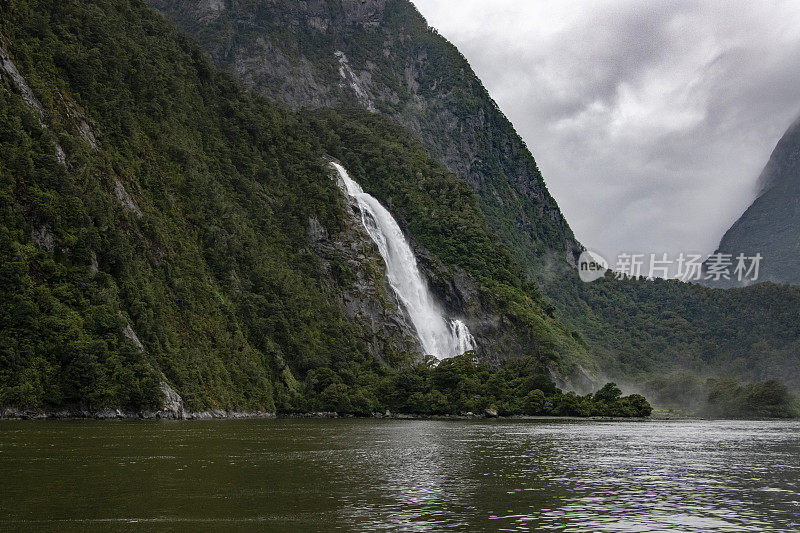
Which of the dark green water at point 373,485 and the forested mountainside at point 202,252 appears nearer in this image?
the dark green water at point 373,485

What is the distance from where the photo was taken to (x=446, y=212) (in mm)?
141375

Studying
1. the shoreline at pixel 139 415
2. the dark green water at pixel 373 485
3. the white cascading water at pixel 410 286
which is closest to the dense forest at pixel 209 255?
the shoreline at pixel 139 415

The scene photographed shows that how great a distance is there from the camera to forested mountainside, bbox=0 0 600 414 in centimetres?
5672

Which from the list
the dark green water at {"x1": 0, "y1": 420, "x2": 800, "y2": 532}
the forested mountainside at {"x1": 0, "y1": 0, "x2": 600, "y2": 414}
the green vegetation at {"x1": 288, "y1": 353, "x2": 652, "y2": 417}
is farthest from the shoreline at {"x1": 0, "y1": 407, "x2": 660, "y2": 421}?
the dark green water at {"x1": 0, "y1": 420, "x2": 800, "y2": 532}

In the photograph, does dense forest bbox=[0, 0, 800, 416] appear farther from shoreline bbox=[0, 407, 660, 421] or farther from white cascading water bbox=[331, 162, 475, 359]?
white cascading water bbox=[331, 162, 475, 359]

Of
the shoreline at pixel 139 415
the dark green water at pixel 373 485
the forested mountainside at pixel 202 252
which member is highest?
the forested mountainside at pixel 202 252

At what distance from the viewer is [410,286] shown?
384 ft

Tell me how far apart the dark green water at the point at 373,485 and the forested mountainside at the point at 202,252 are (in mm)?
18287

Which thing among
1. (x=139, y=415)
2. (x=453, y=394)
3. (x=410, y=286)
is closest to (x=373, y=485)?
(x=139, y=415)

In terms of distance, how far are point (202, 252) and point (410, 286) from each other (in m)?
39.8

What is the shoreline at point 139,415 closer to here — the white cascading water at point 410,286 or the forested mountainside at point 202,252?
the forested mountainside at point 202,252

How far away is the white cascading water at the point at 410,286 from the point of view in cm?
11206

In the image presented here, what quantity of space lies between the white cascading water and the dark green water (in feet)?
234

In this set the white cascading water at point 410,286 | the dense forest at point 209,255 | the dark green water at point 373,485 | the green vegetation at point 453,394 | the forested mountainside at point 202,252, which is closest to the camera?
the dark green water at point 373,485
